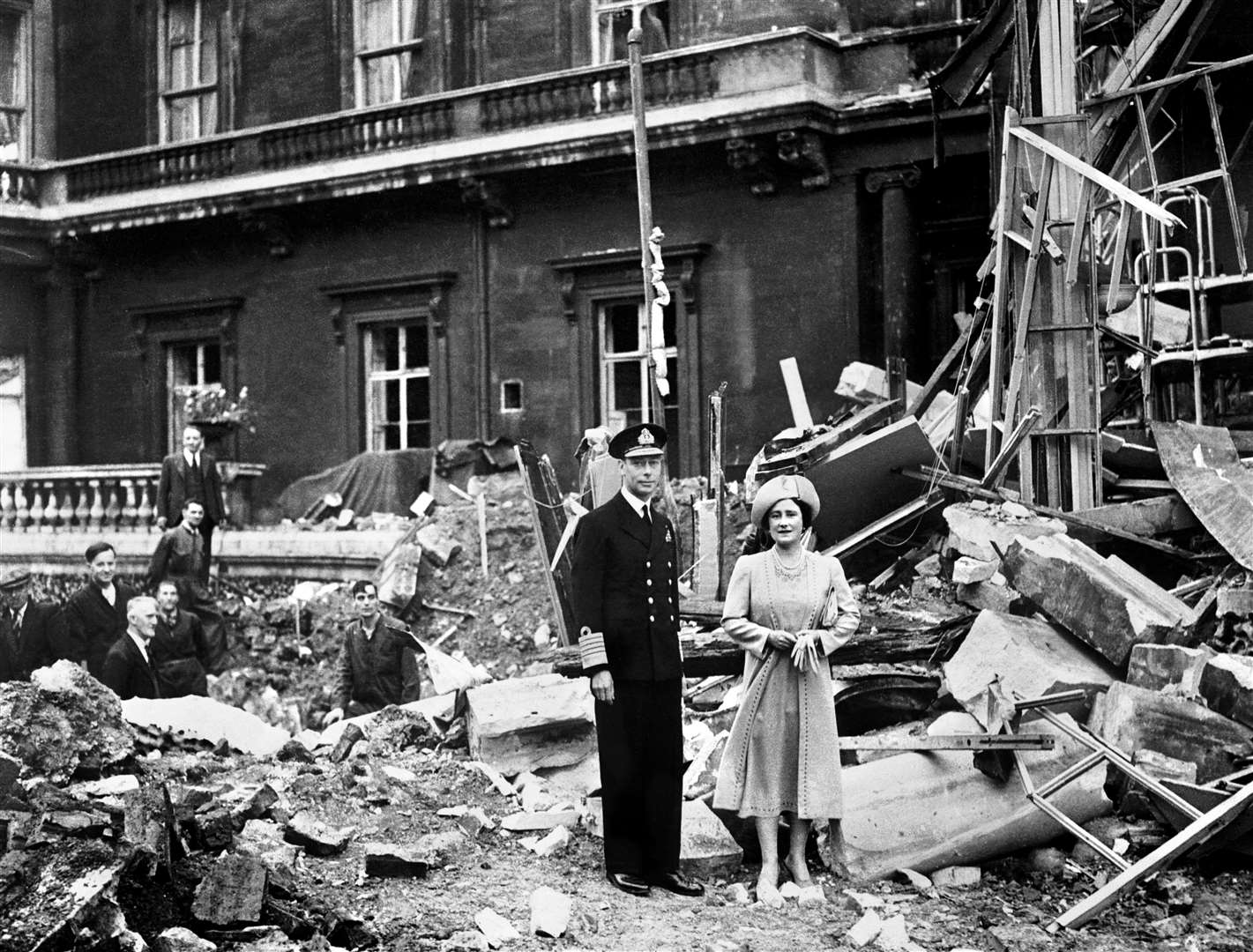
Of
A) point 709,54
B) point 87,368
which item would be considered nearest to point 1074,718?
point 709,54

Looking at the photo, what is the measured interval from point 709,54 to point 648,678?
10976 millimetres

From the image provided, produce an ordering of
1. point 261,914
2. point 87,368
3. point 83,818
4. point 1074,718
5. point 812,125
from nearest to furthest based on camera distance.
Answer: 1. point 261,914
2. point 83,818
3. point 1074,718
4. point 812,125
5. point 87,368

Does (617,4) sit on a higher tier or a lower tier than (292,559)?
higher

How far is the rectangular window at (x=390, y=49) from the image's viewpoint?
1928 centimetres

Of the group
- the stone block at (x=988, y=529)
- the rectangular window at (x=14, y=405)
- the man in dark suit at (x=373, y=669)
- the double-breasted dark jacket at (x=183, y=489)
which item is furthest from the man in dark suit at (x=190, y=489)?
the stone block at (x=988, y=529)

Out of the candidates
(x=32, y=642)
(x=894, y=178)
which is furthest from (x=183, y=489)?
(x=894, y=178)

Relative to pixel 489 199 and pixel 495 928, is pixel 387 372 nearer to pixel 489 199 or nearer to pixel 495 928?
pixel 489 199

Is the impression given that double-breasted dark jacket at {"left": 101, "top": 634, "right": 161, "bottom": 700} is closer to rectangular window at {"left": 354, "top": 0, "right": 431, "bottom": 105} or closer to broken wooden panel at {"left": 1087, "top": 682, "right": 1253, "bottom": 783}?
broken wooden panel at {"left": 1087, "top": 682, "right": 1253, "bottom": 783}

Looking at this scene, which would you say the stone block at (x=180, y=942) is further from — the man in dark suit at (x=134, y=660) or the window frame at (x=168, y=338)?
the window frame at (x=168, y=338)

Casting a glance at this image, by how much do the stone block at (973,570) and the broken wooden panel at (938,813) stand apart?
2.07 metres

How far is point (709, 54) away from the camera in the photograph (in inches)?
651

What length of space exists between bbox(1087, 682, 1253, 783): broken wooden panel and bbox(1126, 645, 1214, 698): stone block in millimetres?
275

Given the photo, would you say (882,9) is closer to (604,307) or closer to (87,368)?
(604,307)

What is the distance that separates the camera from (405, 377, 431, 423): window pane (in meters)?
19.4
